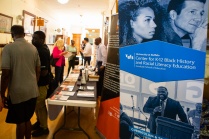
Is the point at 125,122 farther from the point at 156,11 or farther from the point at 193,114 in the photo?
the point at 156,11

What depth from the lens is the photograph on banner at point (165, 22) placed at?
131 centimetres

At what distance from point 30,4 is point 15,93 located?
5129 mm

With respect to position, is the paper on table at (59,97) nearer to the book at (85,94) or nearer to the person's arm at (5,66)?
the book at (85,94)

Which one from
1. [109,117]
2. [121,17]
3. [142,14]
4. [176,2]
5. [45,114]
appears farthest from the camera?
[45,114]

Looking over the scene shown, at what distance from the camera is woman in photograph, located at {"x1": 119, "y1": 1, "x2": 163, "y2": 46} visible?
149 cm

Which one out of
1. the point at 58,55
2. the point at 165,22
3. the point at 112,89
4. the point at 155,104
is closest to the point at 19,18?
the point at 58,55

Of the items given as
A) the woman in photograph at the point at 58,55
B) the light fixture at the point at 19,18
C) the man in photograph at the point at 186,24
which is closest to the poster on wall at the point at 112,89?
the man in photograph at the point at 186,24

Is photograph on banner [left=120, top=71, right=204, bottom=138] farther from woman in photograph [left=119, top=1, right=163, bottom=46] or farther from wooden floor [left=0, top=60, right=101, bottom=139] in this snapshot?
wooden floor [left=0, top=60, right=101, bottom=139]

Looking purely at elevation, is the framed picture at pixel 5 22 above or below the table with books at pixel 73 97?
above

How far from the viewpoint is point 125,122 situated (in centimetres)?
174

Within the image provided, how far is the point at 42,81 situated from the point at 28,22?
13.4ft

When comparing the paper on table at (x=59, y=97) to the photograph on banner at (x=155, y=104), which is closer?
the photograph on banner at (x=155, y=104)

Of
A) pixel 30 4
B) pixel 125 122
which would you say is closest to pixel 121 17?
pixel 125 122

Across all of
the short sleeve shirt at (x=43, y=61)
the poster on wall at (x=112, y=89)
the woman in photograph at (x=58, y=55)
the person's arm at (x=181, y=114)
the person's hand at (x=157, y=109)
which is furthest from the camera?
the woman in photograph at (x=58, y=55)
